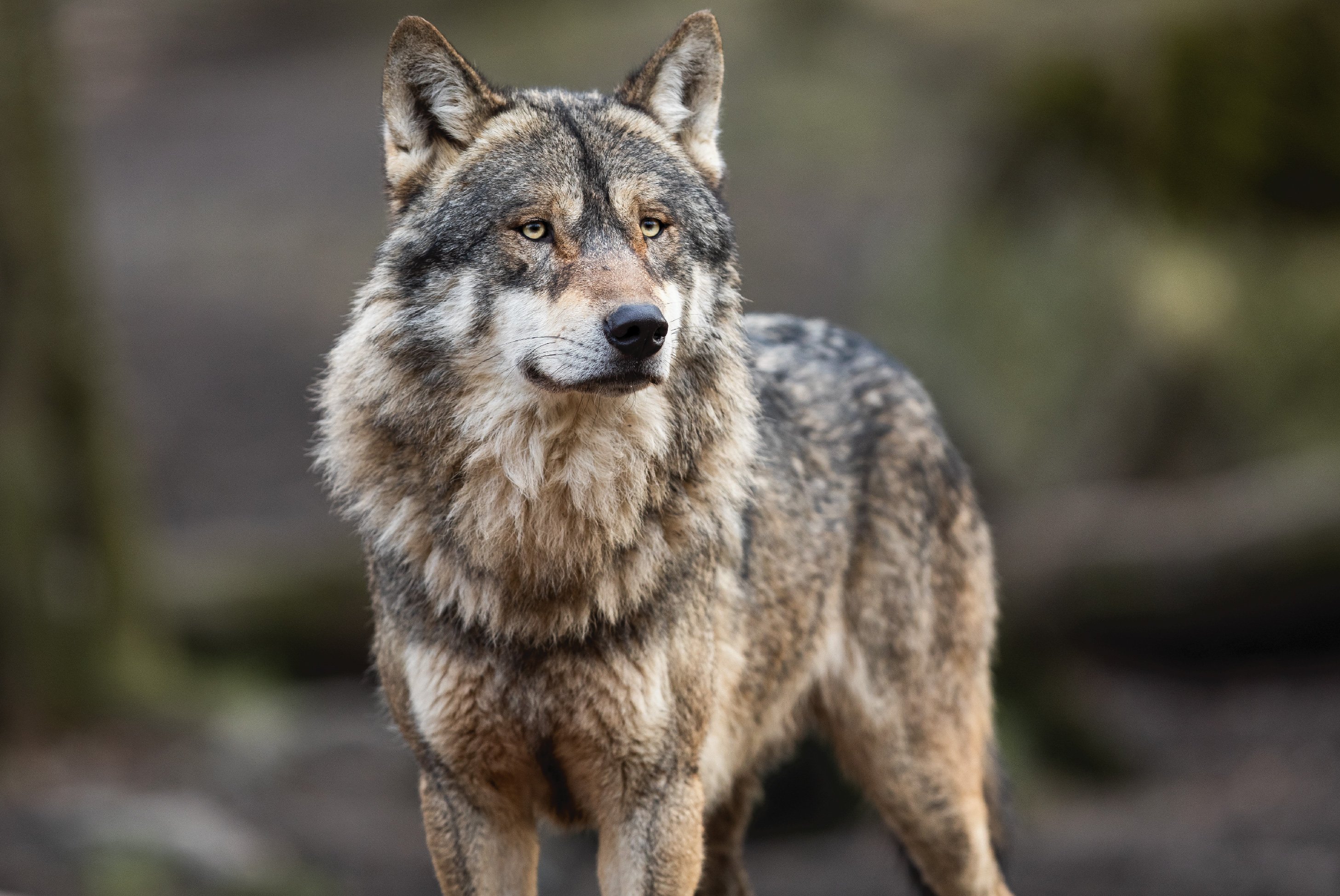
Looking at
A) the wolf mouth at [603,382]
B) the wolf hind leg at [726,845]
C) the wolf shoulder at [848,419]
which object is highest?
the wolf mouth at [603,382]

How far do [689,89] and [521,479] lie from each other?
1.24 m

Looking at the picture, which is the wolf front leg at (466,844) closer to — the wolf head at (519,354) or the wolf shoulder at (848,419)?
the wolf head at (519,354)

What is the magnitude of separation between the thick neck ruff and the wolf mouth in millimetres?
94

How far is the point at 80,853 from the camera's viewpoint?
650 cm

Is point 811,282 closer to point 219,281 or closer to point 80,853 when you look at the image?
point 219,281

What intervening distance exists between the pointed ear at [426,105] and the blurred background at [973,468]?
2.16 metres

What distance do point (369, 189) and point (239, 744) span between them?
1016 cm

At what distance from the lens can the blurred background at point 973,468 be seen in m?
7.59

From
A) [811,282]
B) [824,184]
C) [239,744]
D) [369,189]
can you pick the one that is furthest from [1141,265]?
[369,189]

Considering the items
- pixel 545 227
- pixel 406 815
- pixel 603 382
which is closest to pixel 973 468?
pixel 406 815

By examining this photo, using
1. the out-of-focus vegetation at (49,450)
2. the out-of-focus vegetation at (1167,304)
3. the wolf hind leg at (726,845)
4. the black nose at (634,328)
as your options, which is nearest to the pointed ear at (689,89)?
the black nose at (634,328)

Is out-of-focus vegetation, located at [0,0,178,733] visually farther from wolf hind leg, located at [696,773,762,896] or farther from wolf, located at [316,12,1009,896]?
wolf hind leg, located at [696,773,762,896]

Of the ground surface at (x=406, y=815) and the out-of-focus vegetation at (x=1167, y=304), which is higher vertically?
the out-of-focus vegetation at (x=1167, y=304)

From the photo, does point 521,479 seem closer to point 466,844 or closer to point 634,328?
point 634,328
